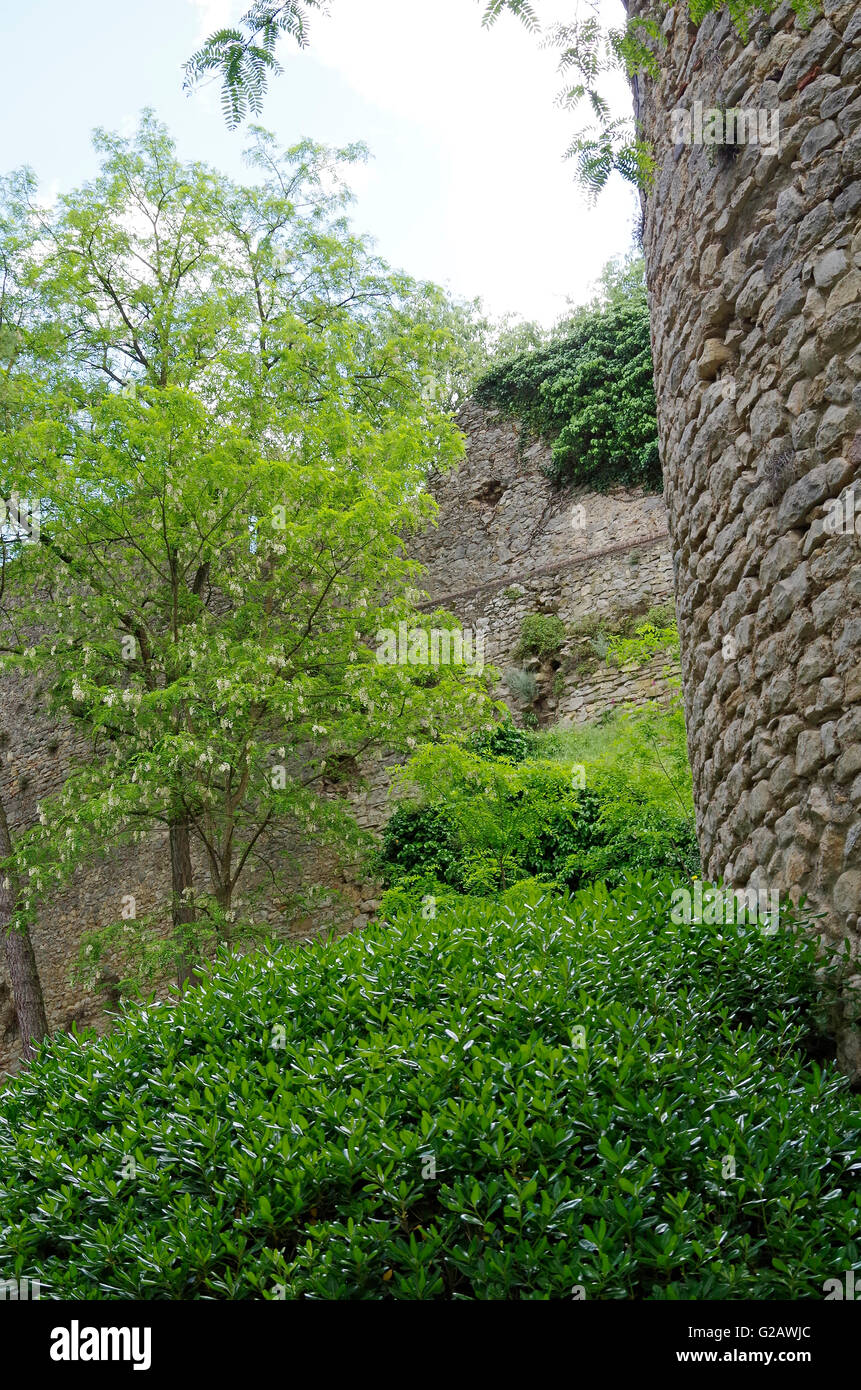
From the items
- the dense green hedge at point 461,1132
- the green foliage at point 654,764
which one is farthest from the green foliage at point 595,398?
the dense green hedge at point 461,1132

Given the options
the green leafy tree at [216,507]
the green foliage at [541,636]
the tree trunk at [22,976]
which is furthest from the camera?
the green foliage at [541,636]

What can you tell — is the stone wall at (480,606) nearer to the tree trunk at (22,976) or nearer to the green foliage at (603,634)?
the green foliage at (603,634)

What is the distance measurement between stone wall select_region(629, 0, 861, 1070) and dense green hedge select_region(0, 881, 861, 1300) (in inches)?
24.0

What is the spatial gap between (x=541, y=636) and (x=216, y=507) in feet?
15.4

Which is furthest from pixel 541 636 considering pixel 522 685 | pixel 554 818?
pixel 554 818

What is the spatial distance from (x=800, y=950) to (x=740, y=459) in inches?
84.3

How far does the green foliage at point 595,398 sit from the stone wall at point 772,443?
8894mm

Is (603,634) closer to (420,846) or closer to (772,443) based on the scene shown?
(420,846)

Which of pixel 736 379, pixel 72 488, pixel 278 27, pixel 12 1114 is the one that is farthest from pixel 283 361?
pixel 12 1114

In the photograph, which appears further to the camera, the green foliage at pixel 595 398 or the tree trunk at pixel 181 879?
the green foliage at pixel 595 398

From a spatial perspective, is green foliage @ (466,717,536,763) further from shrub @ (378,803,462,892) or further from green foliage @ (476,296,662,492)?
green foliage @ (476,296,662,492)

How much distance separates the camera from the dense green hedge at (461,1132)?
2447mm

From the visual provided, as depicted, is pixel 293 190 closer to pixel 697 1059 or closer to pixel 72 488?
pixel 72 488

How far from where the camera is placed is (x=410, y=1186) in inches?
105
